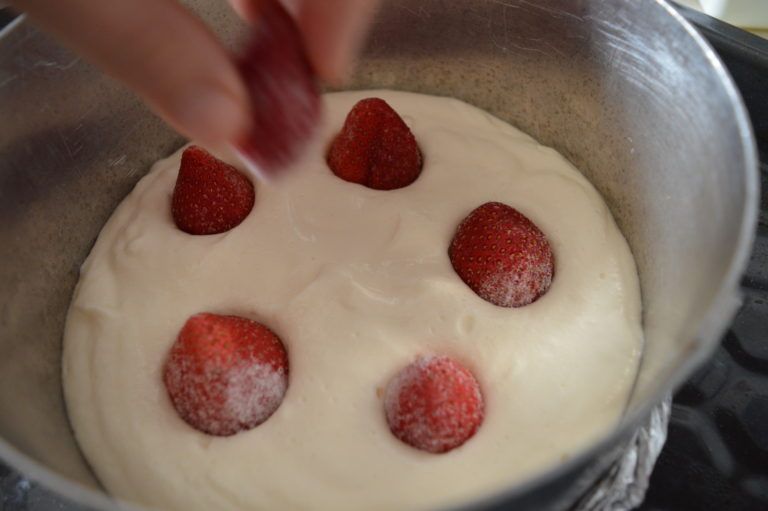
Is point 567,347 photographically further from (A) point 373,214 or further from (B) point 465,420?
(A) point 373,214

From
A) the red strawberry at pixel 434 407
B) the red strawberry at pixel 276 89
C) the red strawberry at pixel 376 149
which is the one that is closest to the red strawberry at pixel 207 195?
the red strawberry at pixel 376 149

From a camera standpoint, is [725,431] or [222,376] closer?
[222,376]

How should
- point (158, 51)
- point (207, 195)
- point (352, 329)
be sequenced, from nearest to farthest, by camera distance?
1. point (158, 51)
2. point (352, 329)
3. point (207, 195)

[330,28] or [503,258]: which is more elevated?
[330,28]

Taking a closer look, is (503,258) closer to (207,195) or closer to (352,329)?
(352,329)

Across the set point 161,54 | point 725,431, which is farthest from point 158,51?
point 725,431

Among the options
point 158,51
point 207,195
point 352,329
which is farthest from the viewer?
point 207,195

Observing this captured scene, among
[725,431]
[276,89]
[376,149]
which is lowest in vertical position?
[725,431]
